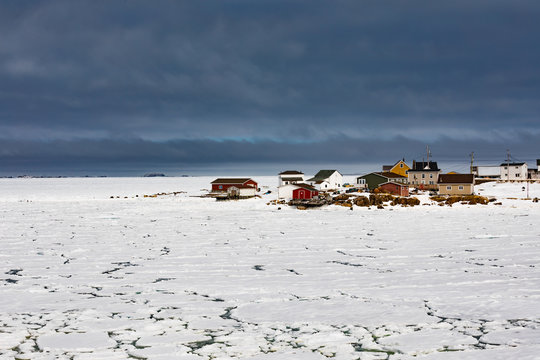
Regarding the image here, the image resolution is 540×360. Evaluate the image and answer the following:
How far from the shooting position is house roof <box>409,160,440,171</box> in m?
78.4

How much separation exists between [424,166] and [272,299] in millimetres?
76090

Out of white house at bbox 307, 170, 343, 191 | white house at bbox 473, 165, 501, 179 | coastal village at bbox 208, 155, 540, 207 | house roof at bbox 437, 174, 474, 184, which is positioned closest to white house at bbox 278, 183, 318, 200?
coastal village at bbox 208, 155, 540, 207

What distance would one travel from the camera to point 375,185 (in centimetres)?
6384

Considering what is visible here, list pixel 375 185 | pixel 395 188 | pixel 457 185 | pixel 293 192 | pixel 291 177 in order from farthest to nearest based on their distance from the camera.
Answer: pixel 291 177, pixel 375 185, pixel 395 188, pixel 457 185, pixel 293 192

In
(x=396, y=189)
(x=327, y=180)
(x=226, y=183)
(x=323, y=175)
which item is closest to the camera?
(x=396, y=189)

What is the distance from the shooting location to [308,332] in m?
7.80

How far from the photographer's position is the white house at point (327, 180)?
7338 centimetres

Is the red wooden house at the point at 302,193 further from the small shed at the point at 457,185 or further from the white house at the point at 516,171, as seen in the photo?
the white house at the point at 516,171

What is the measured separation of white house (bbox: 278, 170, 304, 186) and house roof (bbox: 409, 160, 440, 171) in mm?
22859

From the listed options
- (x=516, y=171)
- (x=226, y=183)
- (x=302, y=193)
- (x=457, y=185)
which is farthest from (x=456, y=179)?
(x=516, y=171)

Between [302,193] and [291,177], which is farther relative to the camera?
[291,177]

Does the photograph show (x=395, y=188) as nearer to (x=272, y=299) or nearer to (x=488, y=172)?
(x=272, y=299)

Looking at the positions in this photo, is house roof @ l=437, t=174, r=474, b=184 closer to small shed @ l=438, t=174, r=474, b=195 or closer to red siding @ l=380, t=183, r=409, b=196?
small shed @ l=438, t=174, r=474, b=195

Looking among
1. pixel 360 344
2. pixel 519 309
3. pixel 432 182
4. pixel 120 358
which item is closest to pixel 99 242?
pixel 120 358
